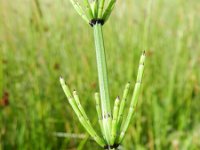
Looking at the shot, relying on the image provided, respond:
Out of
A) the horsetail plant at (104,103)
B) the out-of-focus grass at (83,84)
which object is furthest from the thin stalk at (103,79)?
the out-of-focus grass at (83,84)

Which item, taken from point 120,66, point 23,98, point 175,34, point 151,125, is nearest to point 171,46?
point 175,34

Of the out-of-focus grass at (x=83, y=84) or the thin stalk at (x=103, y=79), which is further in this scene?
the out-of-focus grass at (x=83, y=84)

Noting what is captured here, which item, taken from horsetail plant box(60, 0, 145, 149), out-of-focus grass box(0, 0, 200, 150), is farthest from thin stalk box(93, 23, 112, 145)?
out-of-focus grass box(0, 0, 200, 150)

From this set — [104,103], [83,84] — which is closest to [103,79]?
[104,103]

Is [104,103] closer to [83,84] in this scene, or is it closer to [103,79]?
[103,79]

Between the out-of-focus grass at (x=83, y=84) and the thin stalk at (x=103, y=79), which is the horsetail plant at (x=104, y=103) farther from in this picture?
the out-of-focus grass at (x=83, y=84)

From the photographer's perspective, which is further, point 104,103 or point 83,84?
point 83,84

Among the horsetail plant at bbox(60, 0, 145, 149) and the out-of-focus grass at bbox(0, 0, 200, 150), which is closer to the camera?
the horsetail plant at bbox(60, 0, 145, 149)

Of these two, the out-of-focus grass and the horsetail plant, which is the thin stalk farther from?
the out-of-focus grass
